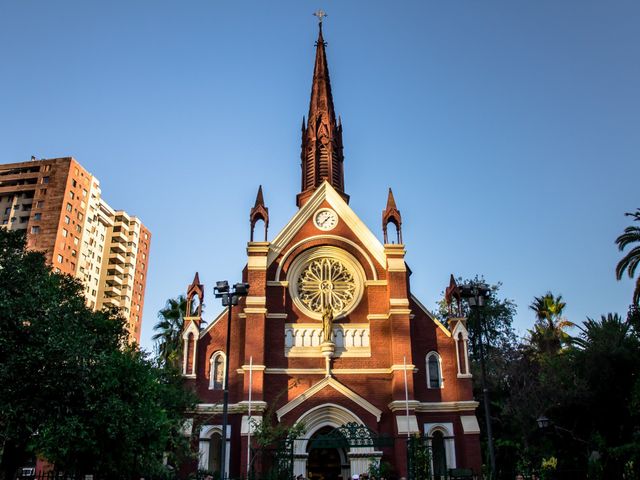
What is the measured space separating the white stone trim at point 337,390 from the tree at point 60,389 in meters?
7.86

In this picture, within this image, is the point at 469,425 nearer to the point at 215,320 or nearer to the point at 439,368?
the point at 439,368

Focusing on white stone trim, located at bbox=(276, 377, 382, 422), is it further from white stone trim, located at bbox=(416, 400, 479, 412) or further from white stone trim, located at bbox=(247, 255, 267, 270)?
white stone trim, located at bbox=(247, 255, 267, 270)

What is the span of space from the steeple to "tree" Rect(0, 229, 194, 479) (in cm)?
2056

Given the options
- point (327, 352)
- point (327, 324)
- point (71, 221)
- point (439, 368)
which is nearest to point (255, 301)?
point (327, 324)

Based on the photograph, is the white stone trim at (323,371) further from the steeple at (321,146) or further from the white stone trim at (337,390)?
the steeple at (321,146)

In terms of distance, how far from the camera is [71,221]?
7131 cm

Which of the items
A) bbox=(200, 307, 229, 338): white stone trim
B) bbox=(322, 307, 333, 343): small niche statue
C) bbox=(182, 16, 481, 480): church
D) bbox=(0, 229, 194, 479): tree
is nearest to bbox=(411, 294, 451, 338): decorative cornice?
bbox=(182, 16, 481, 480): church

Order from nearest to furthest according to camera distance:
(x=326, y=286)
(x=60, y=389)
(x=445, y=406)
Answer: (x=60, y=389), (x=445, y=406), (x=326, y=286)

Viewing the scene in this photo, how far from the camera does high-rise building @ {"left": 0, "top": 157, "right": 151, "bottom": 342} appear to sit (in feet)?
227

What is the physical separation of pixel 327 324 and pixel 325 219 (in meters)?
6.44

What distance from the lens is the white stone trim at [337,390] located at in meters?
28.7

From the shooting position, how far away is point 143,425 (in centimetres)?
2000

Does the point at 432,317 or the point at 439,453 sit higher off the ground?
the point at 432,317

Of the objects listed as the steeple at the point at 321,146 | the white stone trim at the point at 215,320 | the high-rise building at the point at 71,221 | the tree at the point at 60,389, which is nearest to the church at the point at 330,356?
the white stone trim at the point at 215,320
